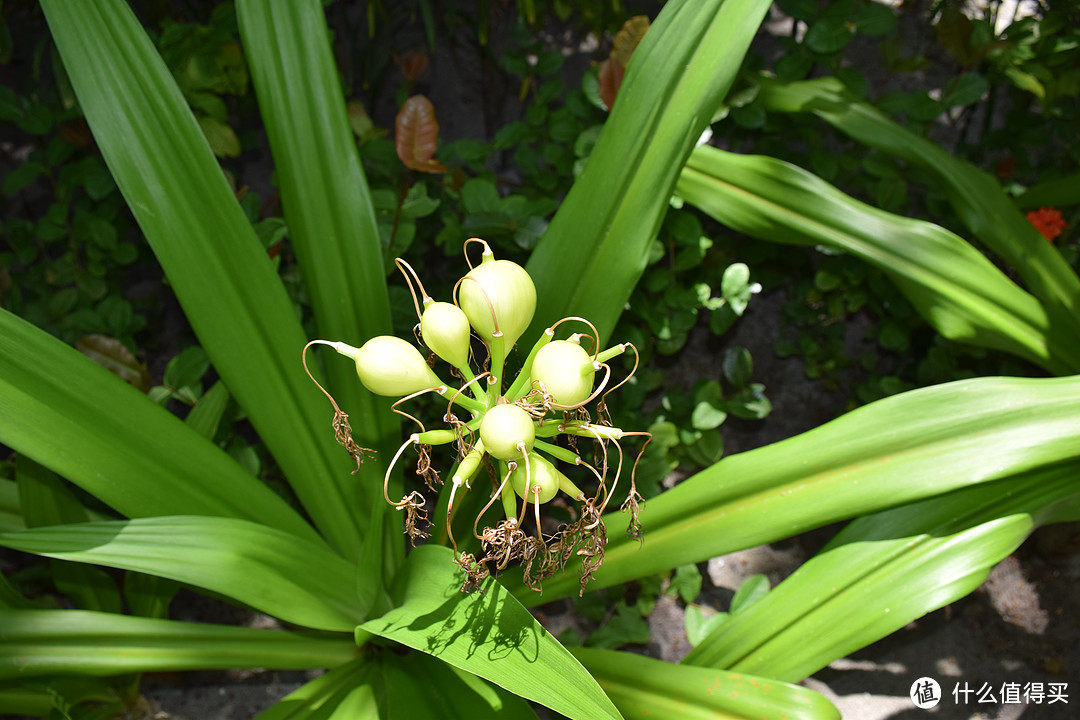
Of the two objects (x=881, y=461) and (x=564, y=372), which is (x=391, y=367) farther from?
(x=881, y=461)

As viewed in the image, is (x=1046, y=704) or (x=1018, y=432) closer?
(x=1018, y=432)

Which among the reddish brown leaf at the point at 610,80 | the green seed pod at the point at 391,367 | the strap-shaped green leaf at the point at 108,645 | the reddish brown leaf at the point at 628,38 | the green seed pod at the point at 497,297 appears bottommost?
the strap-shaped green leaf at the point at 108,645

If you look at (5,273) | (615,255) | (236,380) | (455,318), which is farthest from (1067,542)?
(5,273)

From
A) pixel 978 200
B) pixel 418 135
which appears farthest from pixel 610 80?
pixel 978 200

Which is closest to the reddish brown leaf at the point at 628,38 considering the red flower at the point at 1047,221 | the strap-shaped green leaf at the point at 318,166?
the strap-shaped green leaf at the point at 318,166

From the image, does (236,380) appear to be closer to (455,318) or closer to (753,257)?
(455,318)

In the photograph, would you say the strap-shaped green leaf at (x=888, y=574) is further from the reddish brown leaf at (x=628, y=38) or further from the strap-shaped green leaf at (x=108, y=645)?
the reddish brown leaf at (x=628, y=38)
